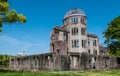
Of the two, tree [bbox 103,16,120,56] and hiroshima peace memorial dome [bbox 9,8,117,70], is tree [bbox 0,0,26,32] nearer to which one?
hiroshima peace memorial dome [bbox 9,8,117,70]

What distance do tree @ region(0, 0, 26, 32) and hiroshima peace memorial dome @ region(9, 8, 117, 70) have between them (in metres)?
15.9

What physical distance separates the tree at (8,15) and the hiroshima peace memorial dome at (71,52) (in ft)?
52.2

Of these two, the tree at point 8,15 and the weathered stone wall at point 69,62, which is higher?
the tree at point 8,15

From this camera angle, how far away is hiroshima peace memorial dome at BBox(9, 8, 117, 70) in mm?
43081

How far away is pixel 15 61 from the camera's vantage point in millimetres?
58469

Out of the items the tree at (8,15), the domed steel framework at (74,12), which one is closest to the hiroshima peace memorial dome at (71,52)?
the domed steel framework at (74,12)

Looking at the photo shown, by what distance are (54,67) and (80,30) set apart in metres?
32.8

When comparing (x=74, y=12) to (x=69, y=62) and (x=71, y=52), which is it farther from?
(x=69, y=62)

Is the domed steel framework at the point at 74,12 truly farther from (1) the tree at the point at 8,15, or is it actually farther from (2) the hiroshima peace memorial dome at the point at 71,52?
(1) the tree at the point at 8,15

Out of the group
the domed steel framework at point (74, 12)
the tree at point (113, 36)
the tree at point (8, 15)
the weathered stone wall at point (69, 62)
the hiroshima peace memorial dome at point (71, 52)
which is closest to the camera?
the tree at point (8, 15)

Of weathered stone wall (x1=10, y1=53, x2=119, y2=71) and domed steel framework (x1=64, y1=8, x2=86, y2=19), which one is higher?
domed steel framework (x1=64, y1=8, x2=86, y2=19)

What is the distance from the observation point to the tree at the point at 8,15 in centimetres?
2588

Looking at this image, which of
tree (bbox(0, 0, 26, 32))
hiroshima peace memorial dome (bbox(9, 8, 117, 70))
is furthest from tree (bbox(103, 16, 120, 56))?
tree (bbox(0, 0, 26, 32))

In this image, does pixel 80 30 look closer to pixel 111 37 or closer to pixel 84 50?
pixel 84 50
